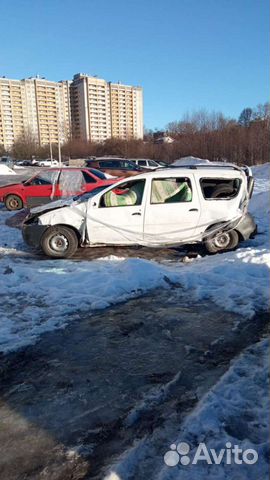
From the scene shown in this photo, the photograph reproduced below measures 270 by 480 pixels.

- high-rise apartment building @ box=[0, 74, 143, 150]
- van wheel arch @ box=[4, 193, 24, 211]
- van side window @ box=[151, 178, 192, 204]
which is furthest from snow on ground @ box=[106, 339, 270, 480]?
high-rise apartment building @ box=[0, 74, 143, 150]

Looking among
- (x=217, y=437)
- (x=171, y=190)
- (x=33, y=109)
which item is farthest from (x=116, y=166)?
(x=33, y=109)

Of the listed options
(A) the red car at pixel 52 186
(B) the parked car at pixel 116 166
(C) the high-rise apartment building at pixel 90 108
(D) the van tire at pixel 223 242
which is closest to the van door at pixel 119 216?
(D) the van tire at pixel 223 242

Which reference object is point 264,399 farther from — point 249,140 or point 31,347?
point 249,140

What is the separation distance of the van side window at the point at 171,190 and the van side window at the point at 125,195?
283mm

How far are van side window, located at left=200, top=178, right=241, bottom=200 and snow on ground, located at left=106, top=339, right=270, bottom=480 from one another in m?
4.88

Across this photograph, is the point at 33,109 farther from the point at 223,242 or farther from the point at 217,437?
the point at 217,437

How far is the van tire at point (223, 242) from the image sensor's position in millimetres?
7773

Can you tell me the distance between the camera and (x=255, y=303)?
16.8 feet

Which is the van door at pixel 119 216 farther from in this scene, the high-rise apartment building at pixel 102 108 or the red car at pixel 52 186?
the high-rise apartment building at pixel 102 108

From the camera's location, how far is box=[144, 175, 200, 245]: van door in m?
7.62

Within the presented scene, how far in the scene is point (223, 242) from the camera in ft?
25.7

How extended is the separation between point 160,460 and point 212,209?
5722 millimetres

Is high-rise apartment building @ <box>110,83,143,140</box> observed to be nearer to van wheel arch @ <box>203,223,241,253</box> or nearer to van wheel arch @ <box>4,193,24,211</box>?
van wheel arch @ <box>4,193,24,211</box>

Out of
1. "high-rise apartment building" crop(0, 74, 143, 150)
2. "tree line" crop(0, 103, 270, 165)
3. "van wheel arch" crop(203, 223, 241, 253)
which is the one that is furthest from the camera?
"high-rise apartment building" crop(0, 74, 143, 150)
